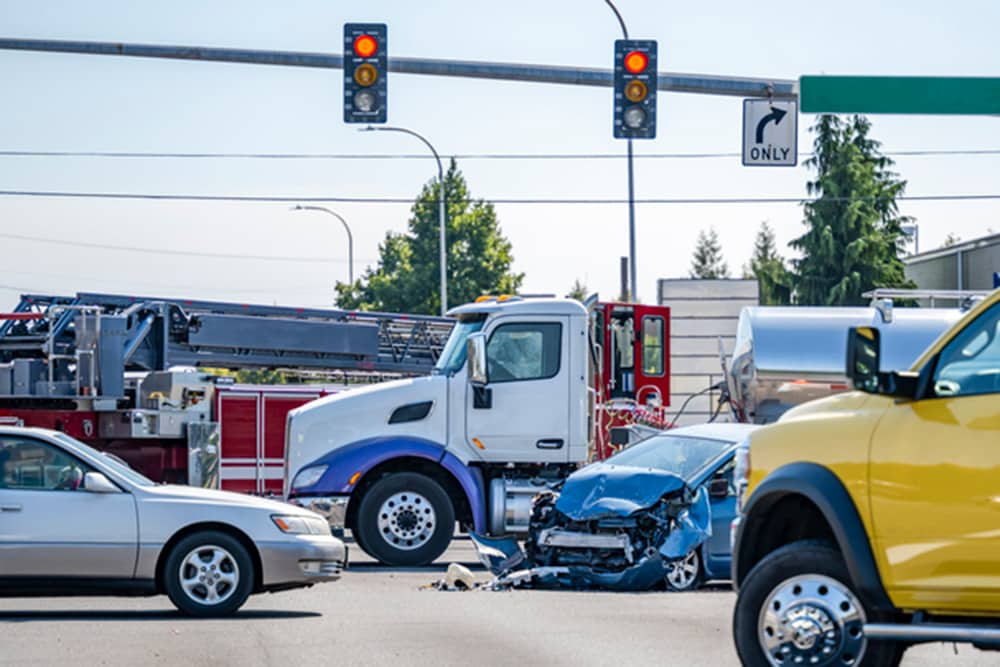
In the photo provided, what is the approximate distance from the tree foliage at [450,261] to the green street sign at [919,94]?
51423 mm

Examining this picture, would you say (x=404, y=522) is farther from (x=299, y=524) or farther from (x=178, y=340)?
(x=178, y=340)

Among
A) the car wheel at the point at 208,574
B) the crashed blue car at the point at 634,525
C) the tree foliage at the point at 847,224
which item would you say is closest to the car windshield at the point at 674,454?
the crashed blue car at the point at 634,525

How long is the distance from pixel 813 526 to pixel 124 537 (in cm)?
572

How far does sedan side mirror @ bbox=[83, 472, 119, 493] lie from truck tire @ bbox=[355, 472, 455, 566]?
210 inches

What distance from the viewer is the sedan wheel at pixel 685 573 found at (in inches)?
559

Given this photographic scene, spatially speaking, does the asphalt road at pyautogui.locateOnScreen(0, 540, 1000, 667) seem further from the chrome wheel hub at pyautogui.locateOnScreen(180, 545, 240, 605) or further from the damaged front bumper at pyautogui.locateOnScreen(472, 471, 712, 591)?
the damaged front bumper at pyautogui.locateOnScreen(472, 471, 712, 591)

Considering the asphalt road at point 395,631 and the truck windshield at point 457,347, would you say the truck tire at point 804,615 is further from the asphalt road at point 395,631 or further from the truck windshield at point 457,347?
the truck windshield at point 457,347

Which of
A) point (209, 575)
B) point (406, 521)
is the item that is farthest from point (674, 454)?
point (209, 575)

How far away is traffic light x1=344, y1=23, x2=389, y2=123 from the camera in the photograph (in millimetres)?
18078

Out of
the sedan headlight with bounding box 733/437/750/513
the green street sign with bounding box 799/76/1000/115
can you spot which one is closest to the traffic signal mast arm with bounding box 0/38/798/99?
the green street sign with bounding box 799/76/1000/115

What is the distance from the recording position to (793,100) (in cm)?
1939

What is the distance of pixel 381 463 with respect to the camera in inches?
686

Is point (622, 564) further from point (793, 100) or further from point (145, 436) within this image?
point (145, 436)

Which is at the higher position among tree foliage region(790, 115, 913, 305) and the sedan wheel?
tree foliage region(790, 115, 913, 305)
